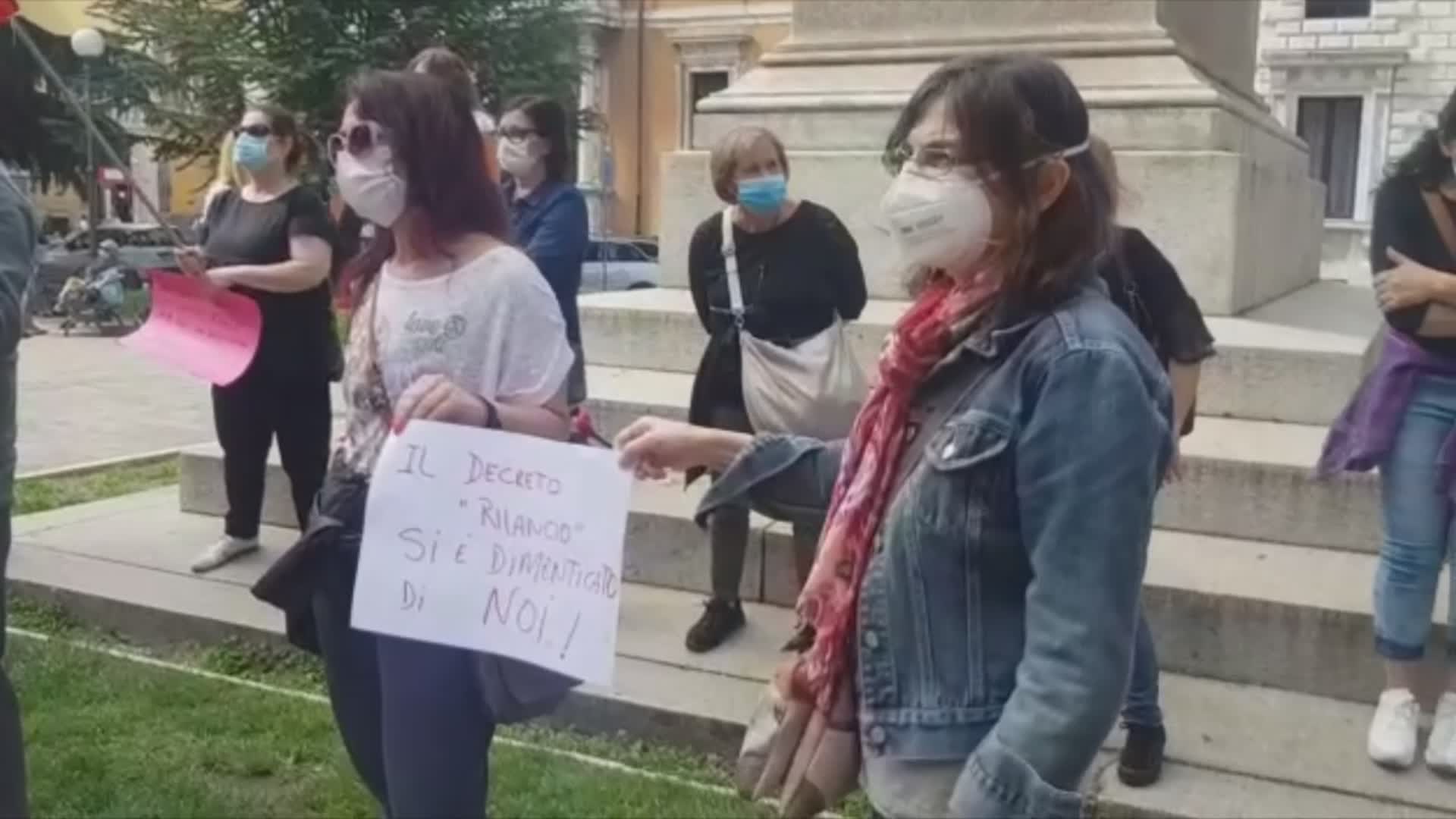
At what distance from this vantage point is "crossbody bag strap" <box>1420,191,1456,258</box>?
4.11m

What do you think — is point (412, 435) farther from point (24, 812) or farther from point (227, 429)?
point (227, 429)

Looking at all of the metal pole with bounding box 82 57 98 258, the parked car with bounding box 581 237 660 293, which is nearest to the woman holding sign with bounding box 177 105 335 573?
the metal pole with bounding box 82 57 98 258

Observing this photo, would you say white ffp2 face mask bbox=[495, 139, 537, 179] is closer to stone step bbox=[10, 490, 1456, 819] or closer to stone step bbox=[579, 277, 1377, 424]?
stone step bbox=[10, 490, 1456, 819]

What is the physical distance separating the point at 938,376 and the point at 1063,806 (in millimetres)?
527

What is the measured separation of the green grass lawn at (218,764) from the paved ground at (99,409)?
4.78 meters

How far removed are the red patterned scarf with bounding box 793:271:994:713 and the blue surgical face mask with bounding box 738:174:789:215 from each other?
2.64m

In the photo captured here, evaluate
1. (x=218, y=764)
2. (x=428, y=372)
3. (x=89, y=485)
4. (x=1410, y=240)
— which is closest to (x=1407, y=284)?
(x=1410, y=240)

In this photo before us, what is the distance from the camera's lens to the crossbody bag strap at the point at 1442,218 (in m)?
4.11

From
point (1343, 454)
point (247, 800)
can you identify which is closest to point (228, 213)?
point (247, 800)

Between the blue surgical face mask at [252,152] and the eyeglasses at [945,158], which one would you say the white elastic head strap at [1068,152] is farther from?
the blue surgical face mask at [252,152]

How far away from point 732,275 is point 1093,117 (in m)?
2.82

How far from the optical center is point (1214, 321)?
6676mm

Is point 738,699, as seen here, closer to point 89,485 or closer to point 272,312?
point 272,312

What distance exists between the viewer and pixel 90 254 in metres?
26.7
